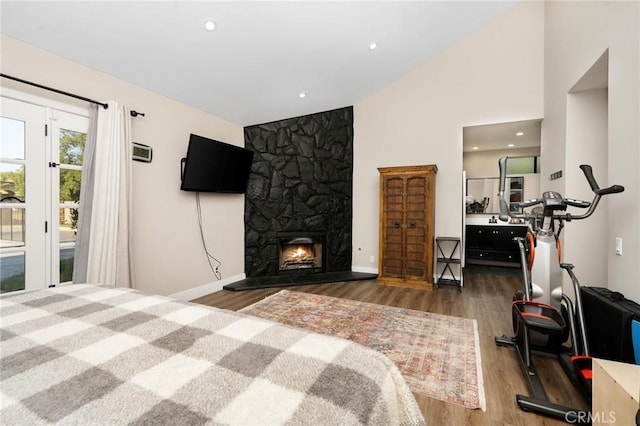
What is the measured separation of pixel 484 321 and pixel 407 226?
5.40ft

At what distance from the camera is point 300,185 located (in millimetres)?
4801

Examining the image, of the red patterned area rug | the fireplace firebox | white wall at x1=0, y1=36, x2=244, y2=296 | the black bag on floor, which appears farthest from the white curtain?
the black bag on floor

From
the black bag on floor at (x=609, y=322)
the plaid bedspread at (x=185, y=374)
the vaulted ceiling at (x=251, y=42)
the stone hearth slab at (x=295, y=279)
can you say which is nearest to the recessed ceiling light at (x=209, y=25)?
the vaulted ceiling at (x=251, y=42)

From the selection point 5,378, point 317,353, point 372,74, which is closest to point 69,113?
point 5,378

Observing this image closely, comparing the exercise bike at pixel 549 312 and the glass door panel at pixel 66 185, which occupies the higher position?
the glass door panel at pixel 66 185

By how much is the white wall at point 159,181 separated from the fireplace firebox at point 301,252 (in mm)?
1076

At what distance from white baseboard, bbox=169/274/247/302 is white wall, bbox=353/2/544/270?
2.17 metres

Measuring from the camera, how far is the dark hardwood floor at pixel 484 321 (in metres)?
1.58

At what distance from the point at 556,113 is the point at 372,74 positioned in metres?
2.41

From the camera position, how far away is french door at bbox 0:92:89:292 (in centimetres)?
215

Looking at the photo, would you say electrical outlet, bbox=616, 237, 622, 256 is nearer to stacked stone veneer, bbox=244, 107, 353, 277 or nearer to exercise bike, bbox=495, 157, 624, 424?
exercise bike, bbox=495, 157, 624, 424

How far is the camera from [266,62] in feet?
10.5

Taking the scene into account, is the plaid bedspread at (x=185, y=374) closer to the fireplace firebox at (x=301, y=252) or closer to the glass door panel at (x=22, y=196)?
the glass door panel at (x=22, y=196)

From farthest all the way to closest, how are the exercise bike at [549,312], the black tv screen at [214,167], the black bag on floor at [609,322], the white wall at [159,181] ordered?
the black tv screen at [214,167], the white wall at [159,181], the exercise bike at [549,312], the black bag on floor at [609,322]
